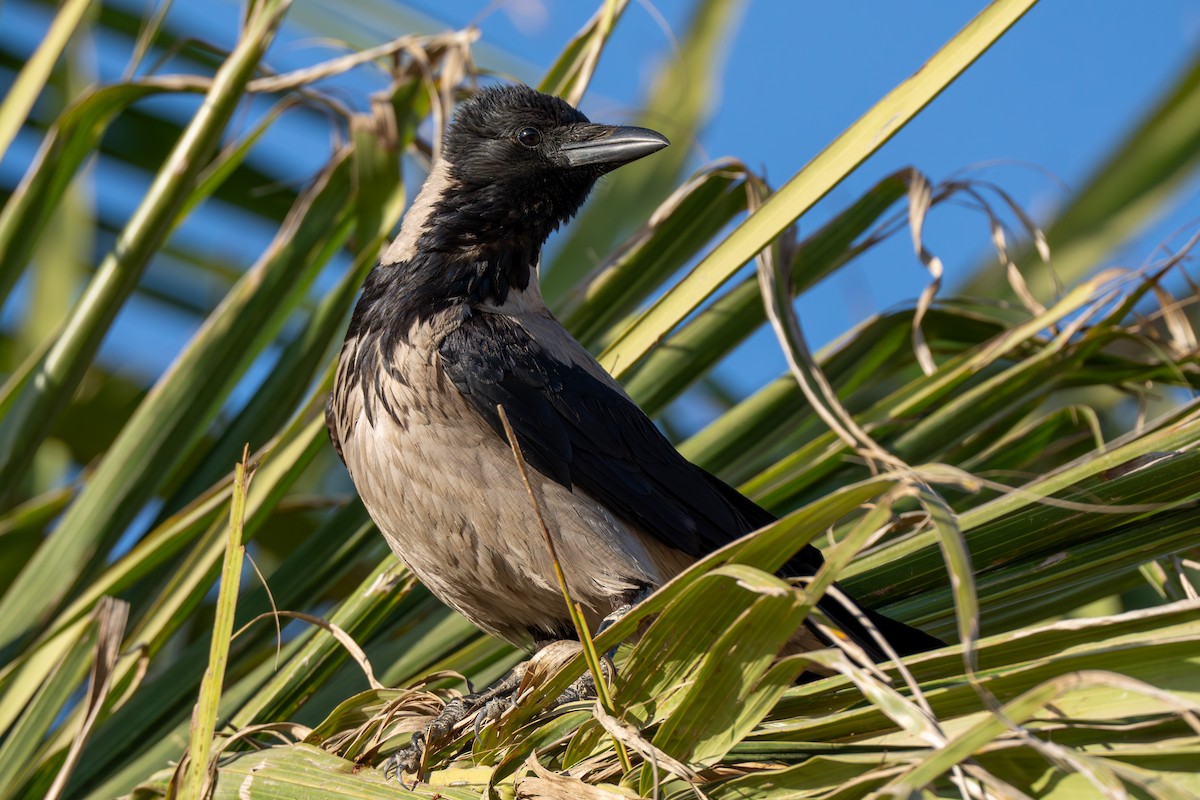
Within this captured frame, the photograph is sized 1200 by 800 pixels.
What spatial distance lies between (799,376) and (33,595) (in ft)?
5.50

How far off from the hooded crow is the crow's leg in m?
0.24

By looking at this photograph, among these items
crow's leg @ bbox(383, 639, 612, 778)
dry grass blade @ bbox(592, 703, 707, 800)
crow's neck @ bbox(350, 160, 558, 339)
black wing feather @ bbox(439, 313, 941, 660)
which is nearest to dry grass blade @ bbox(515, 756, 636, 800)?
dry grass blade @ bbox(592, 703, 707, 800)

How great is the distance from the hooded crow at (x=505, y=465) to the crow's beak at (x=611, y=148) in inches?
17.0

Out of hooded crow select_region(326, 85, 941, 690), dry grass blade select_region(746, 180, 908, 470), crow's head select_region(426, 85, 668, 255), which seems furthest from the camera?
crow's head select_region(426, 85, 668, 255)

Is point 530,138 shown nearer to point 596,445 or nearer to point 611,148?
point 611,148

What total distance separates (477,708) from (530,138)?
1611 millimetres

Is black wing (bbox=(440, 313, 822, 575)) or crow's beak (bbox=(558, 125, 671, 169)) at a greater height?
crow's beak (bbox=(558, 125, 671, 169))

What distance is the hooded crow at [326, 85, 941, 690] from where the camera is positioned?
106 inches

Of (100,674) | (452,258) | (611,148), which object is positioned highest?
(611,148)

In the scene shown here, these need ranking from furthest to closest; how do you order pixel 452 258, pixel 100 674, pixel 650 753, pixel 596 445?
pixel 452 258, pixel 596 445, pixel 100 674, pixel 650 753

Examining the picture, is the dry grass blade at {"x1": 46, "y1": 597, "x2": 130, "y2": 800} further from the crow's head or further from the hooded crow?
the crow's head

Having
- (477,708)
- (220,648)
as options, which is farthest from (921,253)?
(220,648)

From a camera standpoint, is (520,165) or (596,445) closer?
(596,445)

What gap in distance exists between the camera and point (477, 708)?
2.45 metres
